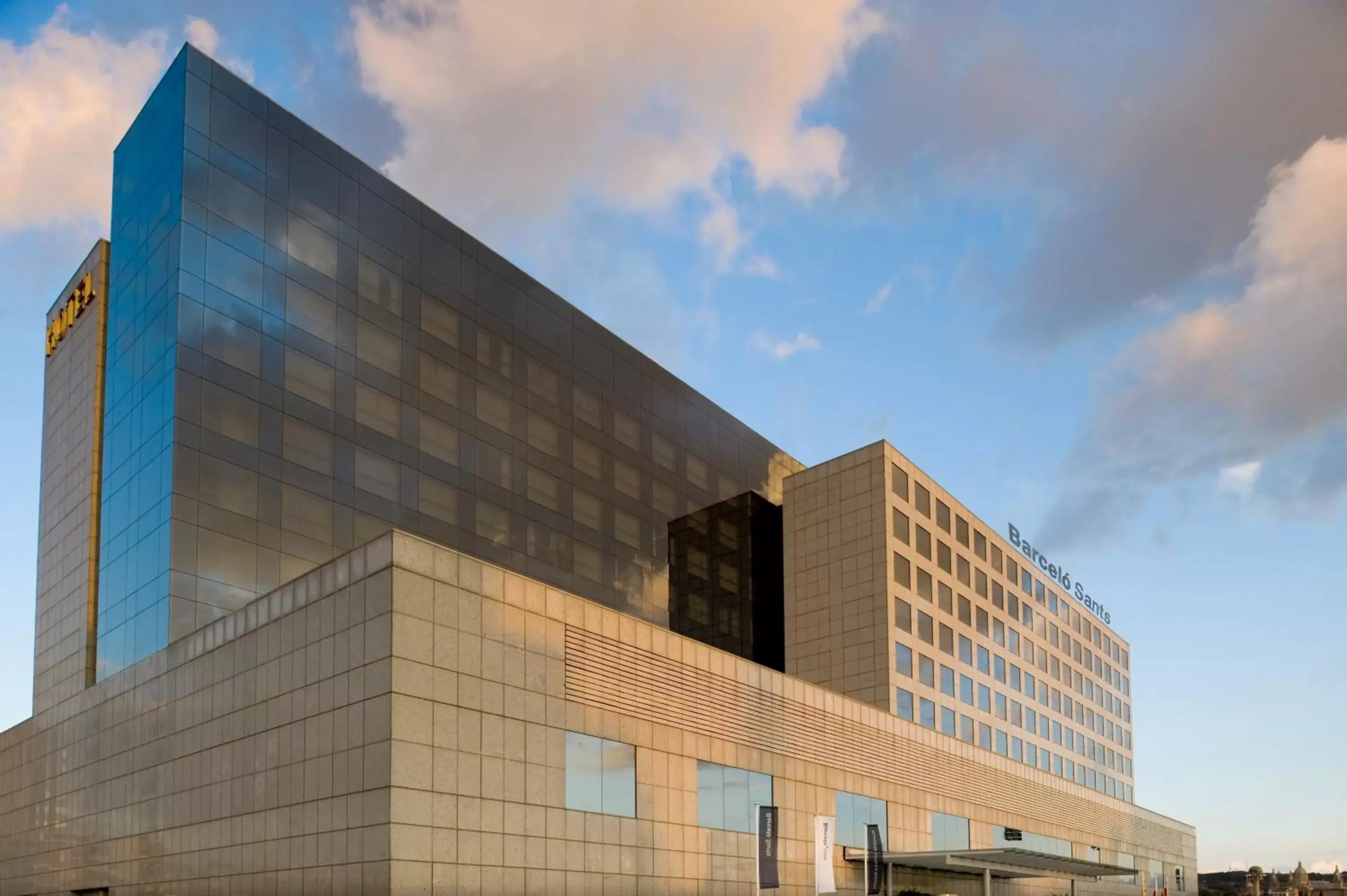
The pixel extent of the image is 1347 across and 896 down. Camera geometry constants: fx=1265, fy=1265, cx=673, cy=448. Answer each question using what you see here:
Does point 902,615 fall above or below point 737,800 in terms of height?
above

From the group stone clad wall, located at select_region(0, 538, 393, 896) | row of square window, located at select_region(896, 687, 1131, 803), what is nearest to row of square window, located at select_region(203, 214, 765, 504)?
stone clad wall, located at select_region(0, 538, 393, 896)

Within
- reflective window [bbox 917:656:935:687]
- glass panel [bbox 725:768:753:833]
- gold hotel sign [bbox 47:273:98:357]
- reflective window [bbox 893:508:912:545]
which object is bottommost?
glass panel [bbox 725:768:753:833]

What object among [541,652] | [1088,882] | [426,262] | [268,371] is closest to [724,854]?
[541,652]

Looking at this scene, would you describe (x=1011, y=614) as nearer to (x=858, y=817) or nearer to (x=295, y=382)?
(x=858, y=817)

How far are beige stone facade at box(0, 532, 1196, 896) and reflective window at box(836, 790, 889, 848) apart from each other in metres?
1.45

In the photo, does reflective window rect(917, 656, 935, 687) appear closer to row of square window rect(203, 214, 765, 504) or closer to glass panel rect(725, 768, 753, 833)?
Result: row of square window rect(203, 214, 765, 504)

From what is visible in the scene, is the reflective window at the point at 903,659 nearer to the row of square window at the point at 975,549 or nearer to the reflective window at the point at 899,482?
the row of square window at the point at 975,549

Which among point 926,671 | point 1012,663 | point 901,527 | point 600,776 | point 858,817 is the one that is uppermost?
point 901,527

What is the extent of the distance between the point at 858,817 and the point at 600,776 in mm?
22821

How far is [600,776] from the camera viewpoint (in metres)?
46.2

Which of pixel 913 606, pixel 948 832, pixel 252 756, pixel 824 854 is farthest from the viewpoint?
pixel 913 606

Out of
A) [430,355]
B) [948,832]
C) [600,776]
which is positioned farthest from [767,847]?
[430,355]

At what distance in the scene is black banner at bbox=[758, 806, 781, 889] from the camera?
161ft

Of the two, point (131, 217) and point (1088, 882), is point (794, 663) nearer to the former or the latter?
point (1088, 882)
